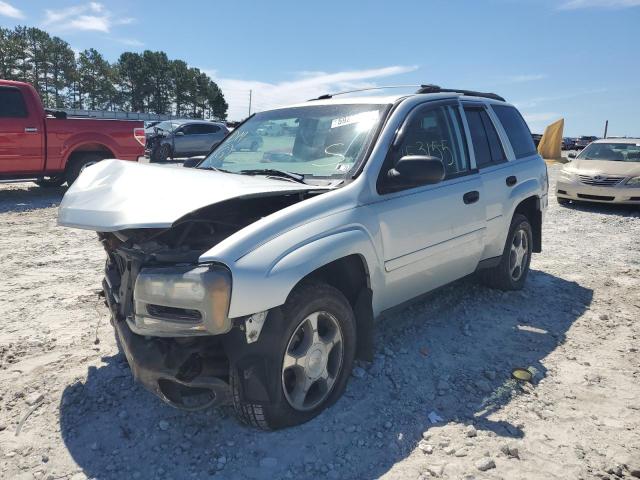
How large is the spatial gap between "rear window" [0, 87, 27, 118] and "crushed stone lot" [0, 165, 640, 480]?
5.81 meters

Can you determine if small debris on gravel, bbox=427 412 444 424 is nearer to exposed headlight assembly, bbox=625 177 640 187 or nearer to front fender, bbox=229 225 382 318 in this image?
front fender, bbox=229 225 382 318

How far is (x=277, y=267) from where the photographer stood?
2326 millimetres

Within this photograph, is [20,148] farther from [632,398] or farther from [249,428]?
[632,398]

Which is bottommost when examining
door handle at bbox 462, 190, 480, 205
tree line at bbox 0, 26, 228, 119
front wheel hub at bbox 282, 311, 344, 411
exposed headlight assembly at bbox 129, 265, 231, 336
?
front wheel hub at bbox 282, 311, 344, 411

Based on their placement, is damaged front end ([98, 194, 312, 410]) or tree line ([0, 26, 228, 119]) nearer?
damaged front end ([98, 194, 312, 410])

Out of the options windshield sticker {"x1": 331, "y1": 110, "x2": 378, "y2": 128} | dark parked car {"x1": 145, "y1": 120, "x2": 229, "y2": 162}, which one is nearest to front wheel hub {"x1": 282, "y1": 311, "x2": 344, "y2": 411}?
windshield sticker {"x1": 331, "y1": 110, "x2": 378, "y2": 128}

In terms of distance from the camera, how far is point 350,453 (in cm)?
248

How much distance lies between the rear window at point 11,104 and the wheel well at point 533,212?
9095mm

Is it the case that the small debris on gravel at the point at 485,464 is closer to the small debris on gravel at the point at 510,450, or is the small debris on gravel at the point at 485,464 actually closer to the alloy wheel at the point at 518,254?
the small debris on gravel at the point at 510,450

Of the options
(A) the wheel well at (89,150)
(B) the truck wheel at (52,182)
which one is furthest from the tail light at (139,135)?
(B) the truck wheel at (52,182)

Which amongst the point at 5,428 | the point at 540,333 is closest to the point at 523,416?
the point at 540,333

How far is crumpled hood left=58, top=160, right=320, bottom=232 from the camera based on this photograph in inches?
93.0

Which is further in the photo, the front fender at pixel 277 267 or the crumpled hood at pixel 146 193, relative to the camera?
the crumpled hood at pixel 146 193

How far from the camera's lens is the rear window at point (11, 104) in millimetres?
9117
